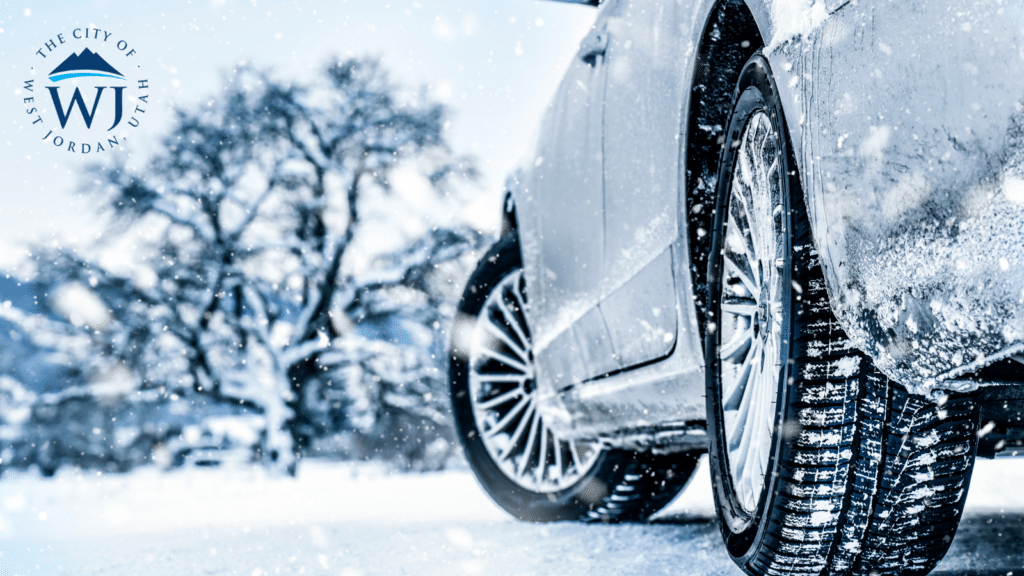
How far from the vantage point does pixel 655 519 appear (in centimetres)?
350

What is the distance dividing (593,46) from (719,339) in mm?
1134

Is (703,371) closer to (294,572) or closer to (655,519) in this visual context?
(294,572)

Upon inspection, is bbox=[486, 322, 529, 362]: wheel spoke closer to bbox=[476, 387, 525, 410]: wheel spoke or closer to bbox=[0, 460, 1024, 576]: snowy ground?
bbox=[476, 387, 525, 410]: wheel spoke

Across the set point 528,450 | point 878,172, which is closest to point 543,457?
point 528,450

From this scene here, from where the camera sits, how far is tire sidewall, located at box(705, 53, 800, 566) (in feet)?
4.63

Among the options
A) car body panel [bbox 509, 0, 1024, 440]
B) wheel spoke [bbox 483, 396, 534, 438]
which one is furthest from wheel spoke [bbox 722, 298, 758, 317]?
wheel spoke [bbox 483, 396, 534, 438]

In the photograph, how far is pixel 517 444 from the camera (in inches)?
141

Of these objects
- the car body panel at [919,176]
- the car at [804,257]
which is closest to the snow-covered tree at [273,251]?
the car at [804,257]

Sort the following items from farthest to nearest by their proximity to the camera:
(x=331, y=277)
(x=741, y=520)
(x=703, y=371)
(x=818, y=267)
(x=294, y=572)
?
(x=331, y=277)
(x=294, y=572)
(x=703, y=371)
(x=741, y=520)
(x=818, y=267)

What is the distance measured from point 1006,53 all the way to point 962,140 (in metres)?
0.10

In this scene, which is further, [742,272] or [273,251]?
[273,251]

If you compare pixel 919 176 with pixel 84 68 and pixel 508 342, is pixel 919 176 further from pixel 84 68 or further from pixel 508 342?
pixel 84 68

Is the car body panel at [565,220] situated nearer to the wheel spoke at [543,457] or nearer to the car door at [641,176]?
the car door at [641,176]

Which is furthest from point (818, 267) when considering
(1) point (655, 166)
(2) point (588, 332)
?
(2) point (588, 332)
